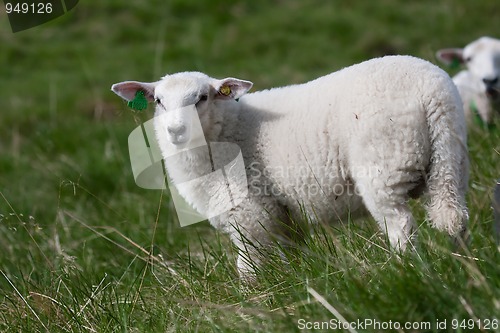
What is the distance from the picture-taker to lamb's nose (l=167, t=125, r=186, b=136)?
353 centimetres

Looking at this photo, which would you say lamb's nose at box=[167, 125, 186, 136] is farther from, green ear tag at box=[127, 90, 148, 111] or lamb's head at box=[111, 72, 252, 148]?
green ear tag at box=[127, 90, 148, 111]

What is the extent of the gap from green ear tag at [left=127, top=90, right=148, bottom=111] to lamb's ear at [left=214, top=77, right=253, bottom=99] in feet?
1.22

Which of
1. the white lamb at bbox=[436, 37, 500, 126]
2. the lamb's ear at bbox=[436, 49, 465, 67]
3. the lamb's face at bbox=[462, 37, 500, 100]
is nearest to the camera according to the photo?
the white lamb at bbox=[436, 37, 500, 126]

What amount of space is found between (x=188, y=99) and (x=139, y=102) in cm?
35

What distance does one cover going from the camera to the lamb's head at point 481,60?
6.26 meters

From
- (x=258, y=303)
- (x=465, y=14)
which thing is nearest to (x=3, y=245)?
(x=258, y=303)

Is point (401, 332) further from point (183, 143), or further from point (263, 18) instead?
point (263, 18)

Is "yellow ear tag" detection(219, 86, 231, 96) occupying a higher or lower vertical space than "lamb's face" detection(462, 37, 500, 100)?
higher

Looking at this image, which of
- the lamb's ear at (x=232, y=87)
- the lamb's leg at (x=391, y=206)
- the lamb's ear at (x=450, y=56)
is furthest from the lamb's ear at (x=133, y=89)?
the lamb's ear at (x=450, y=56)

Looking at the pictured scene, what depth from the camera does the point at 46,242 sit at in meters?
4.49

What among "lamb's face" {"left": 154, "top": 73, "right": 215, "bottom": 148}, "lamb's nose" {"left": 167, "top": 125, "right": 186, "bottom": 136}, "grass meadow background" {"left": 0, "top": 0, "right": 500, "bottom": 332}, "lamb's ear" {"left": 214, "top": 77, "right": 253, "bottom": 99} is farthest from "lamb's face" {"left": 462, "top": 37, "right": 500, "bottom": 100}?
"lamb's nose" {"left": 167, "top": 125, "right": 186, "bottom": 136}

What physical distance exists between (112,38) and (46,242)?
27.5ft

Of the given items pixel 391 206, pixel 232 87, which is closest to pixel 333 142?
pixel 391 206

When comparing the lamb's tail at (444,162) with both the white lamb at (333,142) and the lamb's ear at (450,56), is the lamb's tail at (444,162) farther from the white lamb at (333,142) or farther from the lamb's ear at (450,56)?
the lamb's ear at (450,56)
